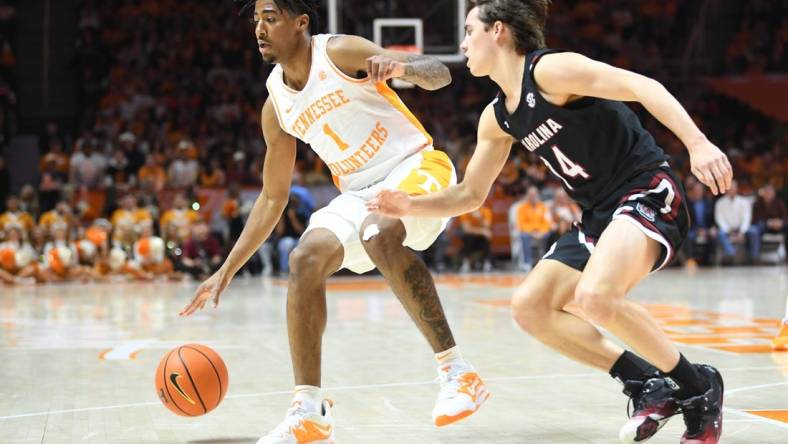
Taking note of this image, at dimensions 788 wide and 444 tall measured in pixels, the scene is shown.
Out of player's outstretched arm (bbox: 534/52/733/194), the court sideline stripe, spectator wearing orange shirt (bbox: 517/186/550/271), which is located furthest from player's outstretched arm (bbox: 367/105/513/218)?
spectator wearing orange shirt (bbox: 517/186/550/271)

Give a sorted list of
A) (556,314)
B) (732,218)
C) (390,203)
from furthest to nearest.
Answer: (732,218), (556,314), (390,203)

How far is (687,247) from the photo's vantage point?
67.3 feet

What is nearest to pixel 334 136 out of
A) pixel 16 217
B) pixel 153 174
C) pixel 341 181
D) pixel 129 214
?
pixel 341 181

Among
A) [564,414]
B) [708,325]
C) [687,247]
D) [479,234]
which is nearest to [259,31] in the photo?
[564,414]

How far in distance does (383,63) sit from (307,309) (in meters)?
1.12

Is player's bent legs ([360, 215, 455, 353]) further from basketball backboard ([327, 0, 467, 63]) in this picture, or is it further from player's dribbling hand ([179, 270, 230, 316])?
basketball backboard ([327, 0, 467, 63])

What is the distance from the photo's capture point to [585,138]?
453 centimetres

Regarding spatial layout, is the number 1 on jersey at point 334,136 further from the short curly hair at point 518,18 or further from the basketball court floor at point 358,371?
the basketball court floor at point 358,371

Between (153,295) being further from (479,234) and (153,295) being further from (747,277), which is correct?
(747,277)

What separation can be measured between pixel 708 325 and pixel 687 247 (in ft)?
36.2

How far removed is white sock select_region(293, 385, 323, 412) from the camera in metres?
4.59

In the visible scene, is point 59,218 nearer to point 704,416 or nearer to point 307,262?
point 307,262

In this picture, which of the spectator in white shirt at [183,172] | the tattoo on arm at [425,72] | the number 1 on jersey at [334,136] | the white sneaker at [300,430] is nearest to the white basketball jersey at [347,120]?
the number 1 on jersey at [334,136]

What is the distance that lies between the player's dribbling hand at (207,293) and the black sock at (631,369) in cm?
183
